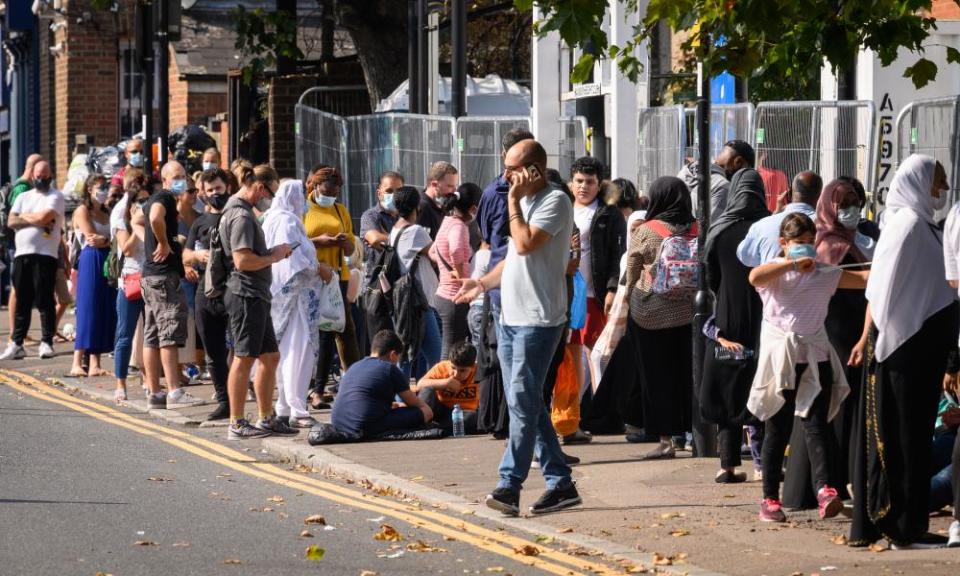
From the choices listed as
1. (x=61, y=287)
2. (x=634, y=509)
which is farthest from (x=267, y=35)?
(x=634, y=509)

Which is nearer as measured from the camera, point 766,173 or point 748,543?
point 748,543

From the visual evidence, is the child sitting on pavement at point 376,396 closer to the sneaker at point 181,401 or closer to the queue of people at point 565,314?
→ the queue of people at point 565,314

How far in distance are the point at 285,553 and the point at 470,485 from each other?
7.71 ft

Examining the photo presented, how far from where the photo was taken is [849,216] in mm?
9625

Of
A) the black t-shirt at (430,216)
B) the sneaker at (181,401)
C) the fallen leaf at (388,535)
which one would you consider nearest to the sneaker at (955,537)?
the fallen leaf at (388,535)

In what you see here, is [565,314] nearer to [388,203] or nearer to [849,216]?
[849,216]

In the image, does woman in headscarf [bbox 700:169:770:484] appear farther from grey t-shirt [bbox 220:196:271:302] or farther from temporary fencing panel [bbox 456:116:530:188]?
temporary fencing panel [bbox 456:116:530:188]

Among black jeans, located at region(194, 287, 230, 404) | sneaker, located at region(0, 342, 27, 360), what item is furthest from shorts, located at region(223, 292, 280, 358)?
sneaker, located at region(0, 342, 27, 360)

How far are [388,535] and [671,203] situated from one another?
3.36 meters

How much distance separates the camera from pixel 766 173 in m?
13.6

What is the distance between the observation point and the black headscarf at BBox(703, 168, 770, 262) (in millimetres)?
10594

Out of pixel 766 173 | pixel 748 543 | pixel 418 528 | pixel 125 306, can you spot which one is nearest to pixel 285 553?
pixel 418 528

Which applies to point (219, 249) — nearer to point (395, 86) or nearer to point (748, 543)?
point (748, 543)

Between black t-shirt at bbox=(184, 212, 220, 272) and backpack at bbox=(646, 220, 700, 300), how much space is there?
14.2 feet
